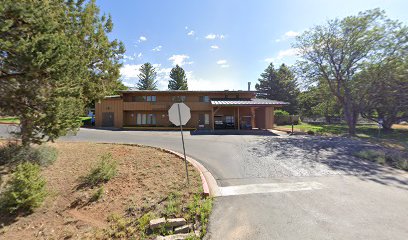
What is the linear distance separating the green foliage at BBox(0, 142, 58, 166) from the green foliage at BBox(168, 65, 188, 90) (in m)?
45.6

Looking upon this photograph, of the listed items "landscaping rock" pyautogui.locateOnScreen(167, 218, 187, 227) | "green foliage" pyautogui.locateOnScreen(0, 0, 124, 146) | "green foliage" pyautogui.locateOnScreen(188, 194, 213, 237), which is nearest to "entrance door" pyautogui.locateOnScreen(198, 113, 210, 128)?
"green foliage" pyautogui.locateOnScreen(0, 0, 124, 146)

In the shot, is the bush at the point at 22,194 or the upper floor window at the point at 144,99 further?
the upper floor window at the point at 144,99

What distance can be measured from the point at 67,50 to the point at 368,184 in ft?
36.3

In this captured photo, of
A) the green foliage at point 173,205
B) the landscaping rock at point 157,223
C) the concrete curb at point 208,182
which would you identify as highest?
the concrete curb at point 208,182

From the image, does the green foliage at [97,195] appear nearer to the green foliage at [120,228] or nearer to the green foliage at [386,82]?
the green foliage at [120,228]

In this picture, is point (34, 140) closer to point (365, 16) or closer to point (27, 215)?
point (27, 215)

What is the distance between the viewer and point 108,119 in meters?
27.0

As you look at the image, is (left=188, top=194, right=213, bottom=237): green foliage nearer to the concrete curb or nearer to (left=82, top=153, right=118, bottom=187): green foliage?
the concrete curb

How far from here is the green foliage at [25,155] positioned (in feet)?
26.9

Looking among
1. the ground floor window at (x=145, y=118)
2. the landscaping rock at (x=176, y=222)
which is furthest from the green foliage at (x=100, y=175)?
the ground floor window at (x=145, y=118)

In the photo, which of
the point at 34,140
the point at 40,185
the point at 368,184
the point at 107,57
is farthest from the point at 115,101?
the point at 368,184

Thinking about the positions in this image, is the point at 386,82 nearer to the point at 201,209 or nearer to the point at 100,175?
the point at 201,209

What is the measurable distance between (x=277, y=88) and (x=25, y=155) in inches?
1933

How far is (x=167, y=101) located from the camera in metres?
28.2
